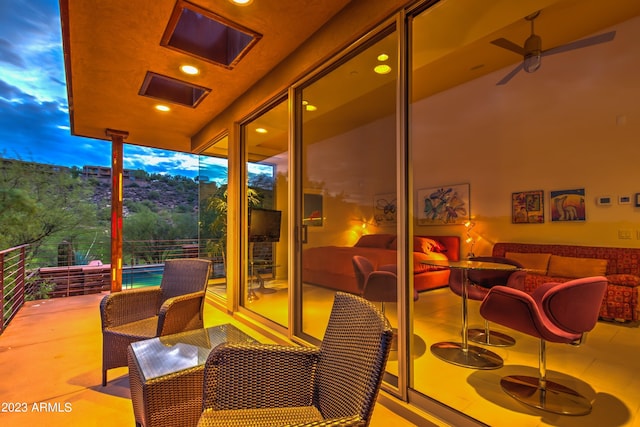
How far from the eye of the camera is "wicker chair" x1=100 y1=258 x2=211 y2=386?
6.92ft

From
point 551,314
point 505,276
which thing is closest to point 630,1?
point 505,276

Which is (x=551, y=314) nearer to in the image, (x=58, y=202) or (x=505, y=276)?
(x=505, y=276)

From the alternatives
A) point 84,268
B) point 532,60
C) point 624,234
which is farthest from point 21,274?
point 624,234

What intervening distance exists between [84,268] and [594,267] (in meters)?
7.70

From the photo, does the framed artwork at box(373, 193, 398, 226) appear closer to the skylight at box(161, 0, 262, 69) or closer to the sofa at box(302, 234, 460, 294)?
the sofa at box(302, 234, 460, 294)

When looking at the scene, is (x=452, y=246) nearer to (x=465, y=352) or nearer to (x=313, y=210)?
(x=465, y=352)

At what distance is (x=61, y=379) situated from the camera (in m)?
2.22

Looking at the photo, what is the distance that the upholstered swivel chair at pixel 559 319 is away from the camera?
71.9 inches

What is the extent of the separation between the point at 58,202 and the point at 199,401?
27.9 ft

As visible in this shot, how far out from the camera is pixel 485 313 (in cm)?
221

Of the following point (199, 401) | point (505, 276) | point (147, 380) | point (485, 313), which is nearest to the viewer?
point (147, 380)

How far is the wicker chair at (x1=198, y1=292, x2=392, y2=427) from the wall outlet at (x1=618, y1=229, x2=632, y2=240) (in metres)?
4.60

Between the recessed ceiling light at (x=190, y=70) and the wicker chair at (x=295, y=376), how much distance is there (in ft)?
8.81

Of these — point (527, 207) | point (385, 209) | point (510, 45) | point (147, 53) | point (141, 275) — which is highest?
point (510, 45)
